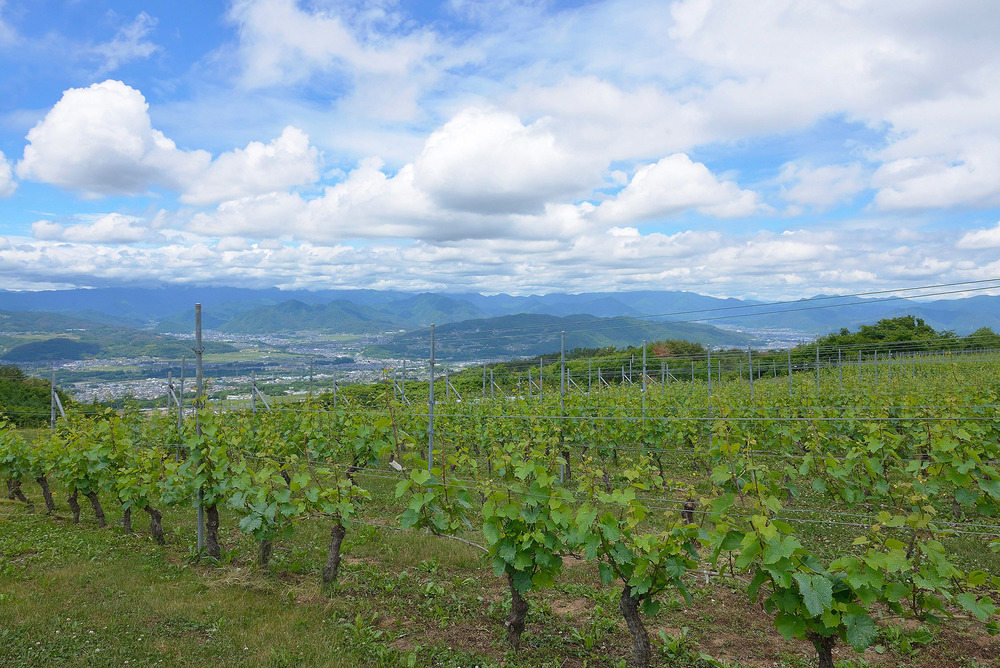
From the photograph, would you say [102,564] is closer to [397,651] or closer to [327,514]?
[327,514]

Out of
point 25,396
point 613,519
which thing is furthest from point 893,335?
point 25,396

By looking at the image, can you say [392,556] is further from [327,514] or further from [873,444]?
[873,444]

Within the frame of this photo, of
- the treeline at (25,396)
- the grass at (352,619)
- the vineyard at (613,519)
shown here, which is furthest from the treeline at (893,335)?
the treeline at (25,396)

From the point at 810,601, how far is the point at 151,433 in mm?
10185

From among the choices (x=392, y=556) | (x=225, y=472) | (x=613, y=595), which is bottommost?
(x=392, y=556)

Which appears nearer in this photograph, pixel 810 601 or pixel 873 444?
pixel 810 601

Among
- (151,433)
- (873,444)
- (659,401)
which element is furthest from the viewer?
(659,401)

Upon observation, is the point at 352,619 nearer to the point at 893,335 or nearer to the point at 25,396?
the point at 25,396

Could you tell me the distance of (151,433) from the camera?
956 cm

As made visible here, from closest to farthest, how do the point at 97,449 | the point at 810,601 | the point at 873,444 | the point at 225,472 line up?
the point at 810,601
the point at 873,444
the point at 225,472
the point at 97,449

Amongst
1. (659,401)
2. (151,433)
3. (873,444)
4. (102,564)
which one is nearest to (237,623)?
(102,564)

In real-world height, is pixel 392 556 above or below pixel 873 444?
below

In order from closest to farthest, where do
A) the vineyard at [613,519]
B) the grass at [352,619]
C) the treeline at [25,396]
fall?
the vineyard at [613,519] < the grass at [352,619] < the treeline at [25,396]

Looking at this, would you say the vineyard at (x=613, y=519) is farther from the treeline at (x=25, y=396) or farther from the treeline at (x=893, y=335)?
the treeline at (x=893, y=335)
